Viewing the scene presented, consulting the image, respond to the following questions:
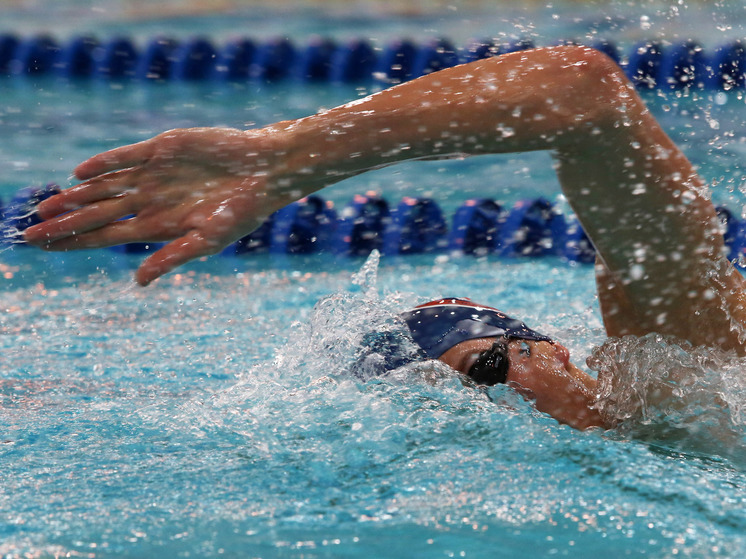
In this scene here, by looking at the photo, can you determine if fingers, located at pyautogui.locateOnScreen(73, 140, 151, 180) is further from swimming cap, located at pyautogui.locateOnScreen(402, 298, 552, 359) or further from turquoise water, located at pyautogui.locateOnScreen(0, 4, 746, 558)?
swimming cap, located at pyautogui.locateOnScreen(402, 298, 552, 359)

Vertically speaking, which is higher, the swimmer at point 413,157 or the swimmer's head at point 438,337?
the swimmer at point 413,157

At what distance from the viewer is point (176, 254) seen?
2.83ft

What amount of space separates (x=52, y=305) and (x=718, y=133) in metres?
4.39

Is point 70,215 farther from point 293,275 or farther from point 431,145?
point 293,275

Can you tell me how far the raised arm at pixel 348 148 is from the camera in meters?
0.88

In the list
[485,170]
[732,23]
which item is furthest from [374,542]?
[732,23]

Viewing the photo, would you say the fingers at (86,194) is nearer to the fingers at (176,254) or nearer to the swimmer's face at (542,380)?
the fingers at (176,254)

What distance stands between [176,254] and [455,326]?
31.0 inches

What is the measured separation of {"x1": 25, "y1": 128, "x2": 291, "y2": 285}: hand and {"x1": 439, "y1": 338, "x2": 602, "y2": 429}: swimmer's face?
696 mm

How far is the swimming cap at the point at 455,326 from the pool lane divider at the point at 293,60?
139 inches

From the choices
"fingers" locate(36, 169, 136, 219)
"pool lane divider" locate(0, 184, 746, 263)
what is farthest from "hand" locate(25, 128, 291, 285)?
"pool lane divider" locate(0, 184, 746, 263)

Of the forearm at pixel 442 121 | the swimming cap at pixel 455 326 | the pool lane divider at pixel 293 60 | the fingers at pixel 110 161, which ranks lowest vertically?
the swimming cap at pixel 455 326

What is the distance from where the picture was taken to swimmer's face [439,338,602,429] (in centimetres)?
146

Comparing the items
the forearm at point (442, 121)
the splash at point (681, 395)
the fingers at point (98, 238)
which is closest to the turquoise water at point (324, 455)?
the splash at point (681, 395)
